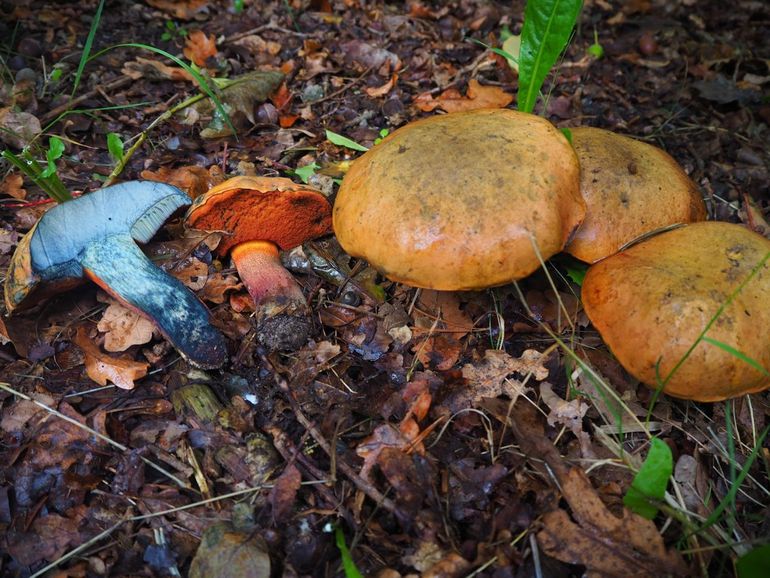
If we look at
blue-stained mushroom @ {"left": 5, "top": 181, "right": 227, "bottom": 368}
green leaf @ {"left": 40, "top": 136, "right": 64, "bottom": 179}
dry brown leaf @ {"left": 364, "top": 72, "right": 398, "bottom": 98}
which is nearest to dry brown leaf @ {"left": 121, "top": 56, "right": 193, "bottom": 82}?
green leaf @ {"left": 40, "top": 136, "right": 64, "bottom": 179}

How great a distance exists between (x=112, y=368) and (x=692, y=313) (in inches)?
97.9

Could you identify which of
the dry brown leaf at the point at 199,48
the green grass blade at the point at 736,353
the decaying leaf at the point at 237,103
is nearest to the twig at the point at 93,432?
the decaying leaf at the point at 237,103

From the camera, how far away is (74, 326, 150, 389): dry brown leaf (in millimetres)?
2438

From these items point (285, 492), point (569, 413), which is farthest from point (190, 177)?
point (569, 413)

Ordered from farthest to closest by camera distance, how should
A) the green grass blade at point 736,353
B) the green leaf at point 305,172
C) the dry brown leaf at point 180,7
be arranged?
1. the dry brown leaf at point 180,7
2. the green leaf at point 305,172
3. the green grass blade at point 736,353

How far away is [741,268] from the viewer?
2.19 meters

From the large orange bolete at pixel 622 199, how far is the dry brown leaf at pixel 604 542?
1.07m

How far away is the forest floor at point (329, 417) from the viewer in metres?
1.99

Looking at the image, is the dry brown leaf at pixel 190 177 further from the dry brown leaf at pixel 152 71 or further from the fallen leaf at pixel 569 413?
the fallen leaf at pixel 569 413

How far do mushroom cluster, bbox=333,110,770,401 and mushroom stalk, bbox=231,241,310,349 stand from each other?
0.46m

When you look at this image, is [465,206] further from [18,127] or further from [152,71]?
[152,71]

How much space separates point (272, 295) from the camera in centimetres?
265

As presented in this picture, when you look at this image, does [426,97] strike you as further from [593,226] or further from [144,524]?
[144,524]

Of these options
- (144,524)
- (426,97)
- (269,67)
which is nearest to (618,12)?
(426,97)
